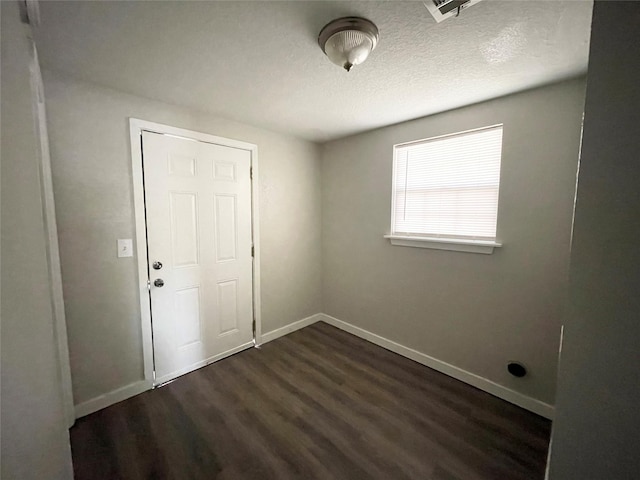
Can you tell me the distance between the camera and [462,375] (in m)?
2.13

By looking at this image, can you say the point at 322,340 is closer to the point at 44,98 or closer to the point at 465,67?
the point at 465,67

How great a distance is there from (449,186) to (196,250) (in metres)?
2.31

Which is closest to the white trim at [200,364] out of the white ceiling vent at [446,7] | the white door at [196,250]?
the white door at [196,250]

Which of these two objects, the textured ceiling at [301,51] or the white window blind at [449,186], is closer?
the textured ceiling at [301,51]

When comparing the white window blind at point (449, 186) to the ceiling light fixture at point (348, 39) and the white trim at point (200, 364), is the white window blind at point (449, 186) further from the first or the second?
the white trim at point (200, 364)

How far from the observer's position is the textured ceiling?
3.53 feet

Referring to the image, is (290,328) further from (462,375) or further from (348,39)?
(348,39)

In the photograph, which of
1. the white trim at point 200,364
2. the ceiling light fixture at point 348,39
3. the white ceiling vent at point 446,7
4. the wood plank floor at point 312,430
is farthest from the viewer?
the white trim at point 200,364

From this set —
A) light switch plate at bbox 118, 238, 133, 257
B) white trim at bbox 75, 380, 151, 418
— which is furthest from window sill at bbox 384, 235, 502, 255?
white trim at bbox 75, 380, 151, 418

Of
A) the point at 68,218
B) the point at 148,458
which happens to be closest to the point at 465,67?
the point at 68,218

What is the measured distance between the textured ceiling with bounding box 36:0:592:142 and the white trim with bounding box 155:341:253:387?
7.42 ft

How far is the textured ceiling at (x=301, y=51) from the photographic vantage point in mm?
1077

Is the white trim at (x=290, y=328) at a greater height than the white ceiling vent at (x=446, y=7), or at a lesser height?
lesser

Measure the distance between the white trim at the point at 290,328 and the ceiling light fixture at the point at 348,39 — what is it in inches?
102
